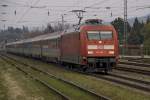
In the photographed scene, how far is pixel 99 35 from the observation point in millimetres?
26703

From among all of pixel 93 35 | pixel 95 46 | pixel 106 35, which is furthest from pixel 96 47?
pixel 106 35

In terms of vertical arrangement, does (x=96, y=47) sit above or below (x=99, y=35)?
below

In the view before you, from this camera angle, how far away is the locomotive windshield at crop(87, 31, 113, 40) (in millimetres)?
26531

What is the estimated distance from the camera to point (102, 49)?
26109 mm

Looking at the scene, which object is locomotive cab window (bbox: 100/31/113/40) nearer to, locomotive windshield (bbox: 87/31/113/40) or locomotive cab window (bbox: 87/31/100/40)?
locomotive windshield (bbox: 87/31/113/40)

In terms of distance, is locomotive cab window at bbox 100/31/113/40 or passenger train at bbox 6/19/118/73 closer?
passenger train at bbox 6/19/118/73

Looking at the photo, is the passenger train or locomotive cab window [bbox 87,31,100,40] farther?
locomotive cab window [bbox 87,31,100,40]

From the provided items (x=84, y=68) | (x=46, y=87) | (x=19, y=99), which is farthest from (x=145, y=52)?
(x=19, y=99)

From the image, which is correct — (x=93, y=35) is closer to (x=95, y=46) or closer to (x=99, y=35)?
(x=99, y=35)

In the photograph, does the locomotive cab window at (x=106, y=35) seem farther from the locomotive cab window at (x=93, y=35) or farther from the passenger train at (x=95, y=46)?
the locomotive cab window at (x=93, y=35)

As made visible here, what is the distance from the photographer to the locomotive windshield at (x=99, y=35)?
2653 centimetres

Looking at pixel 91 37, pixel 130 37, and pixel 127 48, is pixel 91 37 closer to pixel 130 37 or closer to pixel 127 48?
pixel 127 48

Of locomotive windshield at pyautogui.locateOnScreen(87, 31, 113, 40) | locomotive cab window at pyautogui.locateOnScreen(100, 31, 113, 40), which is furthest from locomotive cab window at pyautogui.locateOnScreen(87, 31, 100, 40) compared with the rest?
locomotive cab window at pyautogui.locateOnScreen(100, 31, 113, 40)

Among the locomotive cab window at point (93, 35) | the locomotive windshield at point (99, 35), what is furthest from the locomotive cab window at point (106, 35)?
the locomotive cab window at point (93, 35)
